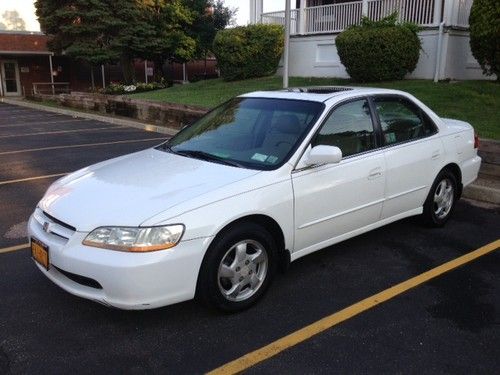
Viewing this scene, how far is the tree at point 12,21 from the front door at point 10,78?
4.86 meters

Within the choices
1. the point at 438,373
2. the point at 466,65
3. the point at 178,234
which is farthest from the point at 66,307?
the point at 466,65

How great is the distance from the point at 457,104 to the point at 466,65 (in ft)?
16.0

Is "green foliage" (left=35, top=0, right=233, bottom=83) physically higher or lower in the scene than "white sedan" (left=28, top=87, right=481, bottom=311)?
higher

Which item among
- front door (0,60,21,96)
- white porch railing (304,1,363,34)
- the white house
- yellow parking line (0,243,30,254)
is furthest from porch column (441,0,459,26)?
front door (0,60,21,96)

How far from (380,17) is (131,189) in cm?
1422

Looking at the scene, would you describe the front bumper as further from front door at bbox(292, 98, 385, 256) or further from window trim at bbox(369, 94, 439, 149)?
window trim at bbox(369, 94, 439, 149)

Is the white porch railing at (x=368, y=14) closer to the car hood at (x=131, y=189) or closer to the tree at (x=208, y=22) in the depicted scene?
the tree at (x=208, y=22)

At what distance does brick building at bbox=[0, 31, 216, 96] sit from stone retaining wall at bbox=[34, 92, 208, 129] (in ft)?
33.8

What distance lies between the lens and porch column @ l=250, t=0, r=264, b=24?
19375 mm

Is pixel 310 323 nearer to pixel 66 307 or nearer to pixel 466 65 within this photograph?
pixel 66 307

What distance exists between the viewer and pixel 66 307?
361cm

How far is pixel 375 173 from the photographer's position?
4.29 metres

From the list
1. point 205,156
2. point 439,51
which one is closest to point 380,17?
point 439,51

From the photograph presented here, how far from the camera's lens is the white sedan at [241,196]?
3.08 m
